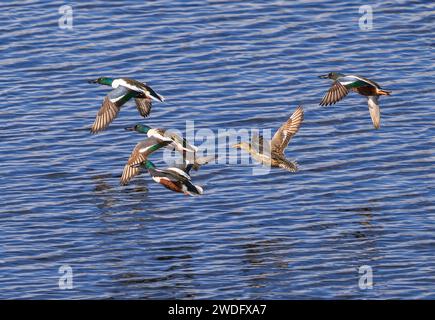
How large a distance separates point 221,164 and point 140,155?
184 centimetres

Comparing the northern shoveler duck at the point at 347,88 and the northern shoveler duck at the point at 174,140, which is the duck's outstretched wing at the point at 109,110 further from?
the northern shoveler duck at the point at 347,88

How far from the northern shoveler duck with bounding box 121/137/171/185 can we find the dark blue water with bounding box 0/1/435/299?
37 cm

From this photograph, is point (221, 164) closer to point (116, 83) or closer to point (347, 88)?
point (116, 83)

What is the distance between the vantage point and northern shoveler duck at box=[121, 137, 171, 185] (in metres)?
16.6

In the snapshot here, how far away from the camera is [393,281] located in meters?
14.4

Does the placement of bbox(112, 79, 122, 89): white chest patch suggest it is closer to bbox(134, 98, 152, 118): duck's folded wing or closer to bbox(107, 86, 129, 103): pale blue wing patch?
bbox(107, 86, 129, 103): pale blue wing patch

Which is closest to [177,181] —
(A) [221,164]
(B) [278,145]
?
(B) [278,145]

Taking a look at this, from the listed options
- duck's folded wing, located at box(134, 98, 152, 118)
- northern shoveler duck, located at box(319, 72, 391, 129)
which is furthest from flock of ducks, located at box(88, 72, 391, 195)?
duck's folded wing, located at box(134, 98, 152, 118)

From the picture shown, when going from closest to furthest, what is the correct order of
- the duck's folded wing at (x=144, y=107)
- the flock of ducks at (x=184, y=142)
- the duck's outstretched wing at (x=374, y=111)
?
the flock of ducks at (x=184, y=142), the duck's outstretched wing at (x=374, y=111), the duck's folded wing at (x=144, y=107)

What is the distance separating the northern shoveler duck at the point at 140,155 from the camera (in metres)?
16.6

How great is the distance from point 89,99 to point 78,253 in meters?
5.57

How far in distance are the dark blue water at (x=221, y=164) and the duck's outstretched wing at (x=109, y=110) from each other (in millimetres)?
781

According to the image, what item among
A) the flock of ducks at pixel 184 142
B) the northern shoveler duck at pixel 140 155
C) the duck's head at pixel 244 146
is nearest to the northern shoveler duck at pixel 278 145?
the flock of ducks at pixel 184 142

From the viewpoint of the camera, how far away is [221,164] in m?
18.1
